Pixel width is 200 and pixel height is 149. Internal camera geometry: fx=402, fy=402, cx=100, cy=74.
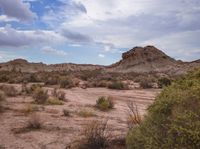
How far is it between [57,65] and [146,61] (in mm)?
31255

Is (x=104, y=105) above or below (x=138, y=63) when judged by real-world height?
below

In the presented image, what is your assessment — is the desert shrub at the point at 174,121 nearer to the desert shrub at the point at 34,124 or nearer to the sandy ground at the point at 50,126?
the sandy ground at the point at 50,126

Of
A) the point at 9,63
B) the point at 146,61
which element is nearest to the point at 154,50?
the point at 146,61

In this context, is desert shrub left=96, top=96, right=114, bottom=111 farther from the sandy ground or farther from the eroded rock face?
the eroded rock face

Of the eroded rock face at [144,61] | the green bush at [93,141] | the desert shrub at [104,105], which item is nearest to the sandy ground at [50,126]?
the desert shrub at [104,105]

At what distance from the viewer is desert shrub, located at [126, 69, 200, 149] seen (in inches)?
253

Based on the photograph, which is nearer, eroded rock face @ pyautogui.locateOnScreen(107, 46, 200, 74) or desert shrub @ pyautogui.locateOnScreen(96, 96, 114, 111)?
desert shrub @ pyautogui.locateOnScreen(96, 96, 114, 111)

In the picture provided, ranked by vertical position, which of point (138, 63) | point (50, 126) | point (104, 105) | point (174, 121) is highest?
point (138, 63)

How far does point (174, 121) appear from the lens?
6746mm

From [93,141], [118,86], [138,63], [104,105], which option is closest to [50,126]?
[93,141]

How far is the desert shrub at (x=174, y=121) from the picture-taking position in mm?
6423

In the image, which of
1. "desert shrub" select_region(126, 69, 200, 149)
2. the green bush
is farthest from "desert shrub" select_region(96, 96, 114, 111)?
"desert shrub" select_region(126, 69, 200, 149)

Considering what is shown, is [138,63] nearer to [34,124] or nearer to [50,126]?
[50,126]

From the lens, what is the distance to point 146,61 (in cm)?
10606
